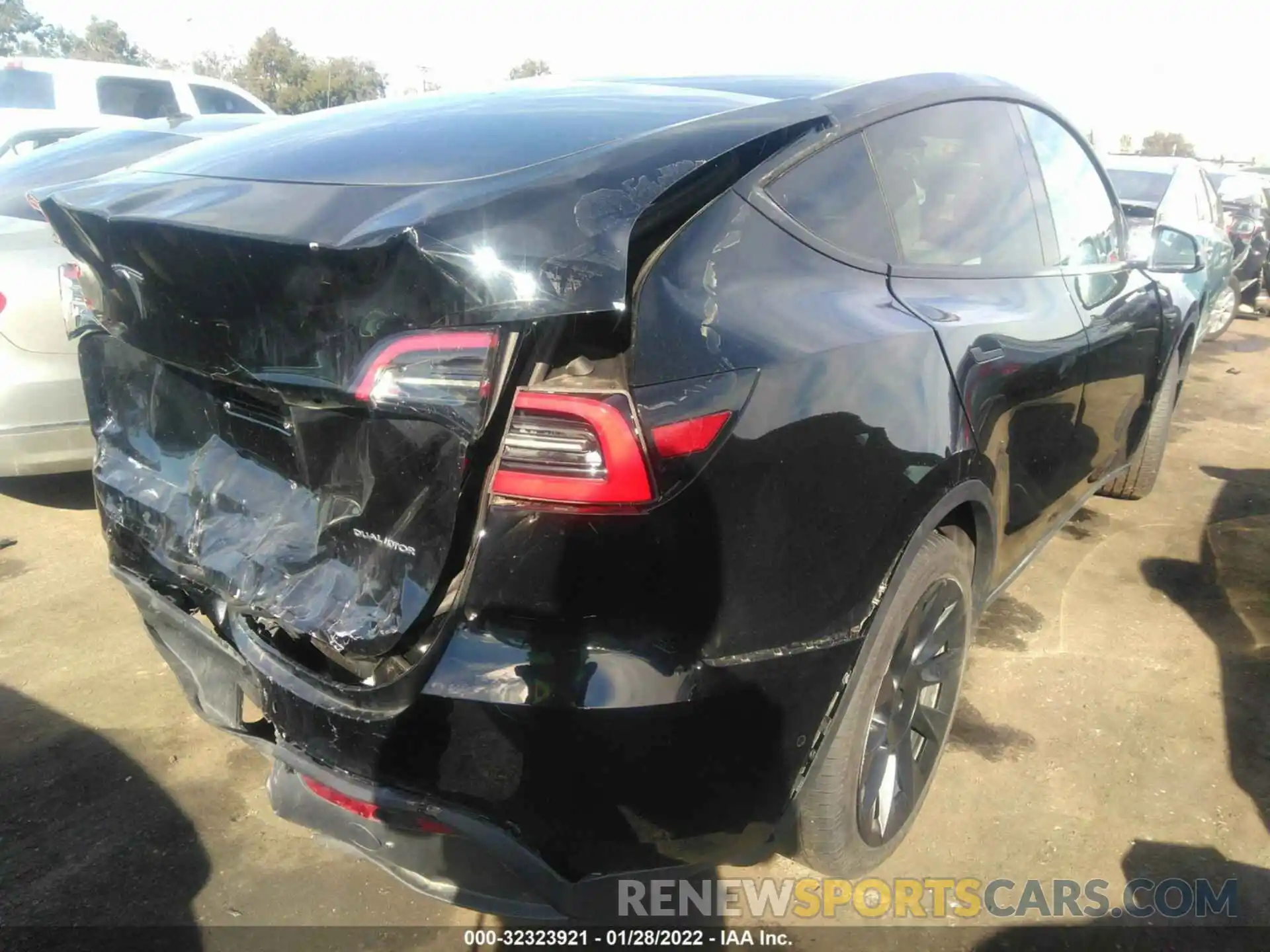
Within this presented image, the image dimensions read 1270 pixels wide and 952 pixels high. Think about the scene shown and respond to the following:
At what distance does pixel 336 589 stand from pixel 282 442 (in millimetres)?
304

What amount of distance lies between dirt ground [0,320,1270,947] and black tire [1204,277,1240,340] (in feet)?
17.8

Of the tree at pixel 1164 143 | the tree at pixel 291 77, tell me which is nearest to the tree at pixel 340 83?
the tree at pixel 291 77

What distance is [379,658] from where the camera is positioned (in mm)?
1664

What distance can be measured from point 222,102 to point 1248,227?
36.8 feet

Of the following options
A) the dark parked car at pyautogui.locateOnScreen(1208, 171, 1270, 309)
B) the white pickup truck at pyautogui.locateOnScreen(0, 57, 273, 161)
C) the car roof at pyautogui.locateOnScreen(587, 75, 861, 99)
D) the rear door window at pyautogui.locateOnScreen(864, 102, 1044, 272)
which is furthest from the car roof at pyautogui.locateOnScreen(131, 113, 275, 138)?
the dark parked car at pyautogui.locateOnScreen(1208, 171, 1270, 309)

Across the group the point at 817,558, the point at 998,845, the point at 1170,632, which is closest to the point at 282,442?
the point at 817,558

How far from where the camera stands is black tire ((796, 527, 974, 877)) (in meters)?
1.97

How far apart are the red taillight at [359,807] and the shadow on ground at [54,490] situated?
324 cm

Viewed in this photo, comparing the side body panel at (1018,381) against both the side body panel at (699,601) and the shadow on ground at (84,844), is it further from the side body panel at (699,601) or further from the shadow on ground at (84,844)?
the shadow on ground at (84,844)

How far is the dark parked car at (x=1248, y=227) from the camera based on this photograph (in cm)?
998

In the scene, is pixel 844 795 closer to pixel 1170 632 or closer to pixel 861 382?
pixel 861 382

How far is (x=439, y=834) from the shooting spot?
1.69 metres

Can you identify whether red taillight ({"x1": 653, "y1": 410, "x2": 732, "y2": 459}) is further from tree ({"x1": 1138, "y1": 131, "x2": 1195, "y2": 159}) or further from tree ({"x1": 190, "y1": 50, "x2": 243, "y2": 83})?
tree ({"x1": 1138, "y1": 131, "x2": 1195, "y2": 159})

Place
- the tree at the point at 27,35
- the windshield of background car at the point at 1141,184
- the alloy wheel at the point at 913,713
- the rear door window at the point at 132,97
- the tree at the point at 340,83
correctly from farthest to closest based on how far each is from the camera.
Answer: the tree at the point at 27,35
the tree at the point at 340,83
the rear door window at the point at 132,97
the windshield of background car at the point at 1141,184
the alloy wheel at the point at 913,713
